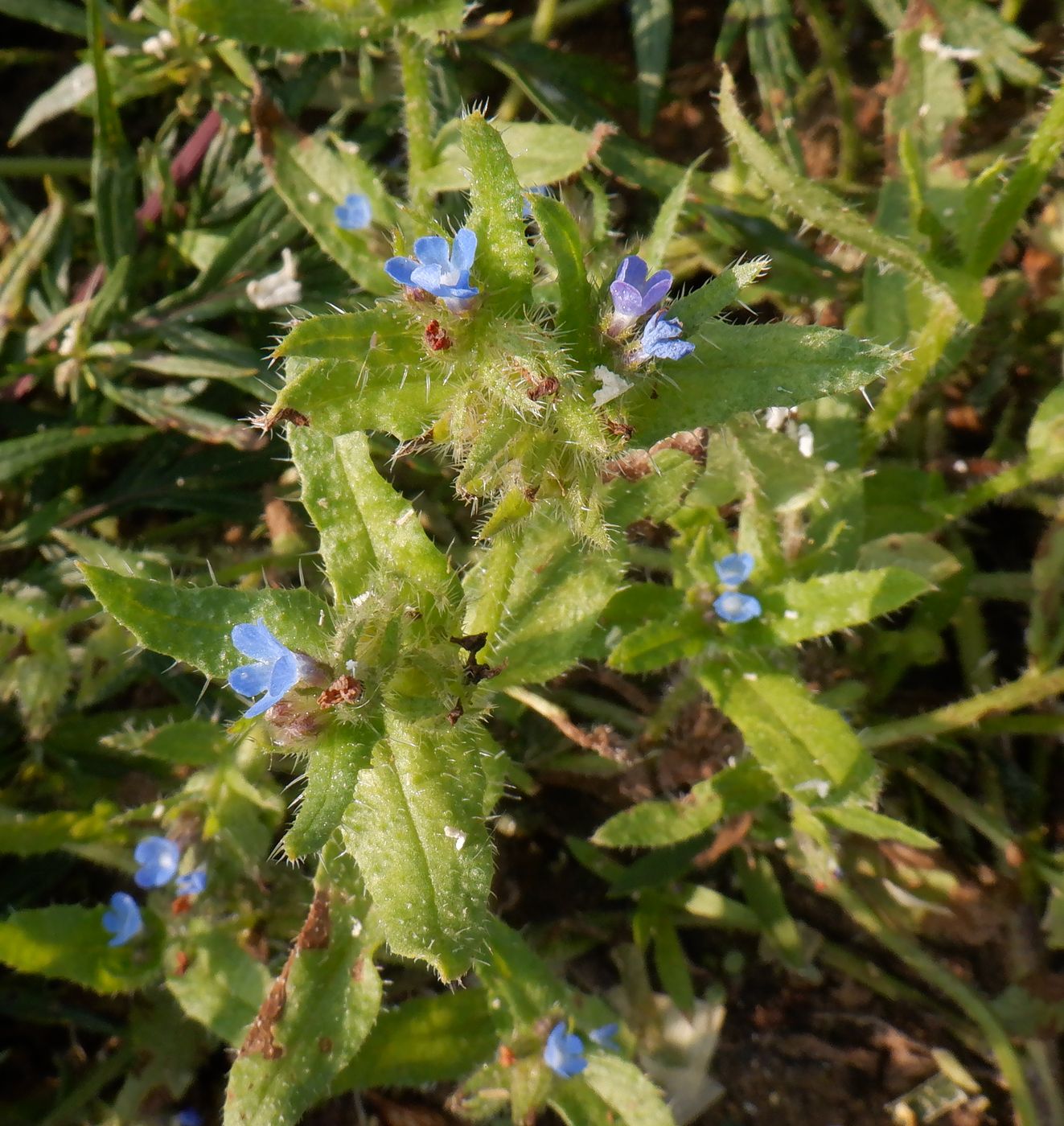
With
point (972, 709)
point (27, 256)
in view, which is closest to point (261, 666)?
point (972, 709)

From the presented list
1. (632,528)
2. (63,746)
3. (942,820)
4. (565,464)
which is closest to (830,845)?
(942,820)

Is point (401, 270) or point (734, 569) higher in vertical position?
point (401, 270)

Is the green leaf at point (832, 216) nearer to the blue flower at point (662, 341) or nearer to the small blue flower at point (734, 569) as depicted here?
the small blue flower at point (734, 569)

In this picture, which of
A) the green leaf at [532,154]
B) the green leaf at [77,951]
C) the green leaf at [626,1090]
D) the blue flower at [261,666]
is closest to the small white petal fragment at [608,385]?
the blue flower at [261,666]

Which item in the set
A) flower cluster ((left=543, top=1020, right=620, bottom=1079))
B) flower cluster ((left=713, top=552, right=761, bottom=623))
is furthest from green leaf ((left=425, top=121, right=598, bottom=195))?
flower cluster ((left=543, top=1020, right=620, bottom=1079))

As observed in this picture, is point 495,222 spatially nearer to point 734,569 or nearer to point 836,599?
point 734,569
